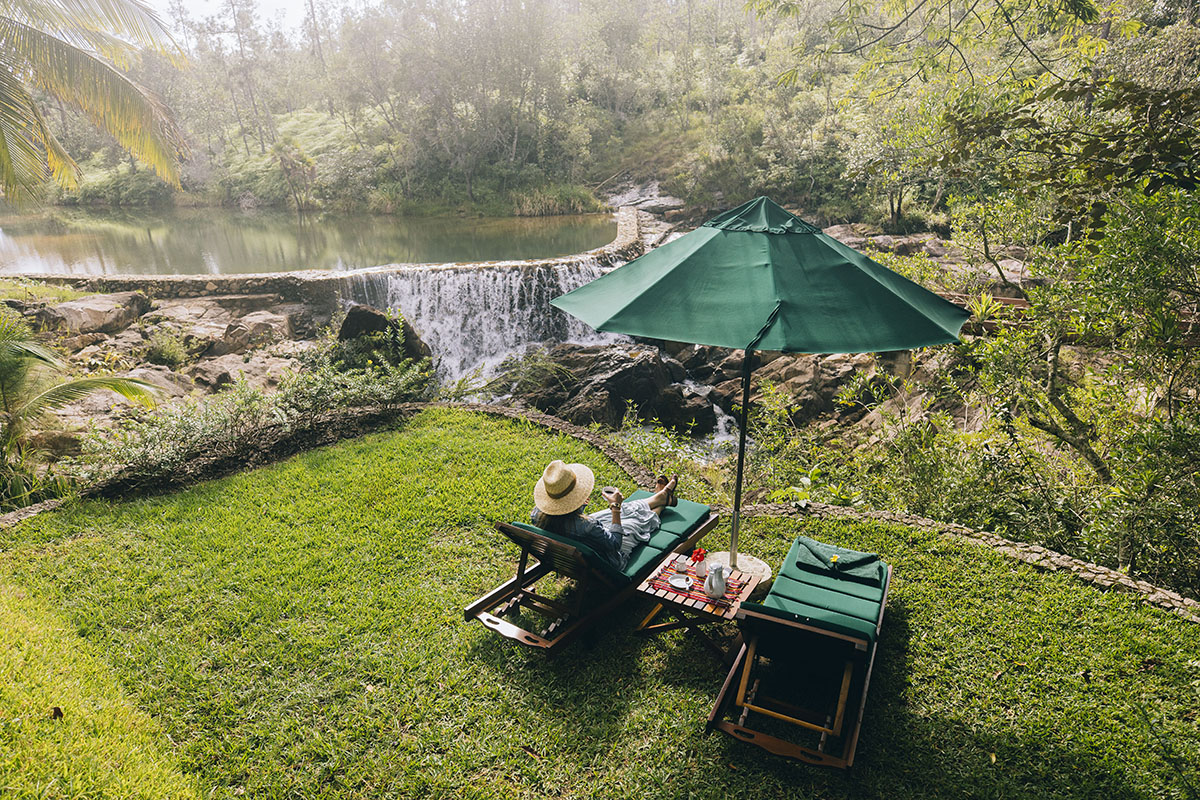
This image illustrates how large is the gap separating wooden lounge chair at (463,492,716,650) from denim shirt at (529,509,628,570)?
0.23ft

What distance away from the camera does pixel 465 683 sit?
3.67 metres

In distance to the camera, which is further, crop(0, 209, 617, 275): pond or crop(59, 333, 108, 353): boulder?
crop(0, 209, 617, 275): pond

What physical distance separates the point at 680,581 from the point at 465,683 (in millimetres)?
1434

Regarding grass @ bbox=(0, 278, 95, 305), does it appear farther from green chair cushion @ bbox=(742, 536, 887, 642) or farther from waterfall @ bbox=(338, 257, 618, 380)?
green chair cushion @ bbox=(742, 536, 887, 642)

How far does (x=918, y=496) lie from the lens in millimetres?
5559

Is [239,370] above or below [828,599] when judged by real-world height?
below

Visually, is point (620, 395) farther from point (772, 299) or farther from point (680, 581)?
point (772, 299)

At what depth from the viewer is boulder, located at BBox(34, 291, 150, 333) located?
1095cm

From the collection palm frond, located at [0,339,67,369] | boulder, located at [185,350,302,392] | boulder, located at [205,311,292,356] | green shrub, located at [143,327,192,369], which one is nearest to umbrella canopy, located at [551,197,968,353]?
palm frond, located at [0,339,67,369]

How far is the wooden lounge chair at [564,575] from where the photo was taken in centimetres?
375

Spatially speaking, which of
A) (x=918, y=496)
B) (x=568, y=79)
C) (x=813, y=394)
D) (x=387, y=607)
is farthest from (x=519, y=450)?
(x=568, y=79)

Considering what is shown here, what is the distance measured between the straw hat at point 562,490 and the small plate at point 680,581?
0.73 meters

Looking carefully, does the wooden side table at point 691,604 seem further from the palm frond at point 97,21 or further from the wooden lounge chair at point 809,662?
the palm frond at point 97,21

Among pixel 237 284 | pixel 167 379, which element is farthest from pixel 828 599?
pixel 237 284
